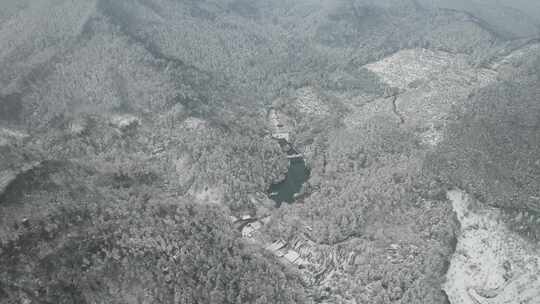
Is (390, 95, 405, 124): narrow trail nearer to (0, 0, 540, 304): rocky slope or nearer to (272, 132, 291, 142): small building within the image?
(0, 0, 540, 304): rocky slope

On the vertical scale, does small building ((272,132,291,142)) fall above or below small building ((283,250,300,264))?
below

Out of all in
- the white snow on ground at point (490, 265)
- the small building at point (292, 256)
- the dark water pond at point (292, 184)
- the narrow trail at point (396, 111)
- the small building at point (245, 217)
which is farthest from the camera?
the narrow trail at point (396, 111)

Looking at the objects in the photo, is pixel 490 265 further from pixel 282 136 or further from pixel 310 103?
pixel 310 103

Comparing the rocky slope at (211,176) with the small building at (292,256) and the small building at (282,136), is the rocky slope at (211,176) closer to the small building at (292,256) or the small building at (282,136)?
the small building at (292,256)

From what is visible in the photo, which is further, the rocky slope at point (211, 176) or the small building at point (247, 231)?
the small building at point (247, 231)

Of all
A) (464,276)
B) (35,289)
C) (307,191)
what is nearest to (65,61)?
(307,191)

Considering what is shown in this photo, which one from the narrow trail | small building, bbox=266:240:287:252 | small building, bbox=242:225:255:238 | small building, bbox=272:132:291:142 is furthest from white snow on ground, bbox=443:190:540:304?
small building, bbox=272:132:291:142

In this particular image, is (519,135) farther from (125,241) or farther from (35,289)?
(35,289)

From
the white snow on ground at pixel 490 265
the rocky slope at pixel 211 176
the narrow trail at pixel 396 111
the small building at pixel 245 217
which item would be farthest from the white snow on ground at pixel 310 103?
the white snow on ground at pixel 490 265
